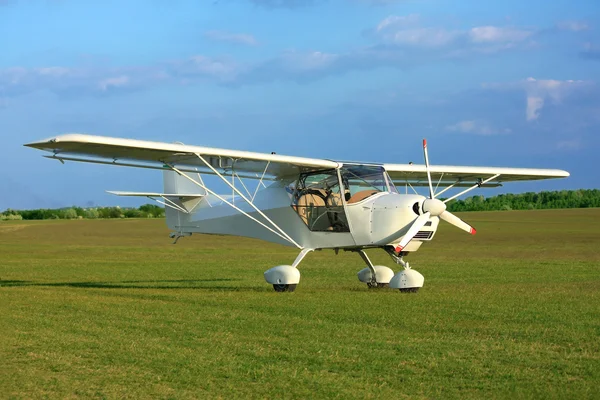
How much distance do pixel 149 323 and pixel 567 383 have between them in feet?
21.3

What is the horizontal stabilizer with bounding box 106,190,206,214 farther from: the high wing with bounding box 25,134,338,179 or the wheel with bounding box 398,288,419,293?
the wheel with bounding box 398,288,419,293

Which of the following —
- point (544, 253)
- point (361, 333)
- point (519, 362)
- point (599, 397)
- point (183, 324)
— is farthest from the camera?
point (544, 253)

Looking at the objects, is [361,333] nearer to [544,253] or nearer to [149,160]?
[149,160]

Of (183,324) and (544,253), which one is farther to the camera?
(544,253)

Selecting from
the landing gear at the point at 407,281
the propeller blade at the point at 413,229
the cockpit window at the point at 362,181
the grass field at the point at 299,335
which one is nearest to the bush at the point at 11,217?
the grass field at the point at 299,335

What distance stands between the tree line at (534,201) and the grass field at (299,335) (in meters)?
51.3

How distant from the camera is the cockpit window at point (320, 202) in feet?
55.2

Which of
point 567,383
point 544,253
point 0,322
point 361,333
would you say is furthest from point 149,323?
point 544,253

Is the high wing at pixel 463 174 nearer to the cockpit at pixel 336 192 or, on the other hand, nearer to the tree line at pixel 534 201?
the cockpit at pixel 336 192

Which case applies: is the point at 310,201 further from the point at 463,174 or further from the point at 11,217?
the point at 11,217

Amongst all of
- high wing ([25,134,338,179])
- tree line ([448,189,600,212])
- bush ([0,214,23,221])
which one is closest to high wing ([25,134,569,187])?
high wing ([25,134,338,179])

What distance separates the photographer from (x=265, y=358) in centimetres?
910

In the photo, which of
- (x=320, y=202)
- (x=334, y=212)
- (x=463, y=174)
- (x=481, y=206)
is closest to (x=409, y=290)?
(x=334, y=212)

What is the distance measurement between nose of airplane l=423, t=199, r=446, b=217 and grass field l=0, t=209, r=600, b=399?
1.63m
